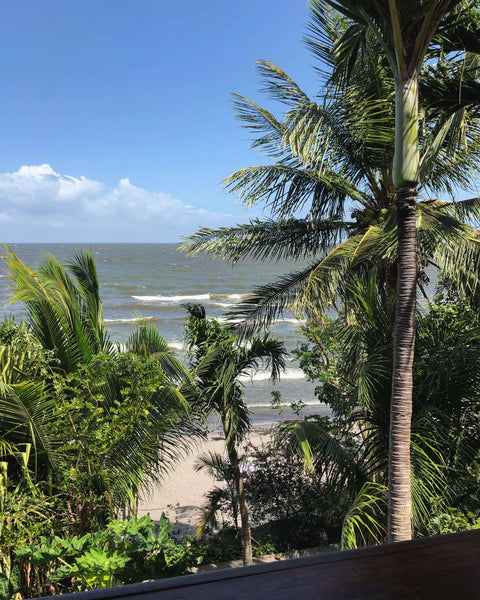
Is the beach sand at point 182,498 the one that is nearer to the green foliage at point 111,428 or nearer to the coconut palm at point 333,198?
the coconut palm at point 333,198

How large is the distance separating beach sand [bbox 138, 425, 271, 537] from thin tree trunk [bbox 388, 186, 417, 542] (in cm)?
500

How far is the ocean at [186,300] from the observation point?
50.6 ft

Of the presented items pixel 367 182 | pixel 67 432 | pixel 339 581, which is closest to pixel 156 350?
pixel 67 432

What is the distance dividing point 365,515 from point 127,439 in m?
2.22

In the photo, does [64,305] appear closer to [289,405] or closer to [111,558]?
[111,558]

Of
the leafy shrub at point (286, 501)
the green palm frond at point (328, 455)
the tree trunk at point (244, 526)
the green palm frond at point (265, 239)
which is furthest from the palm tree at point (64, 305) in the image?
the leafy shrub at point (286, 501)

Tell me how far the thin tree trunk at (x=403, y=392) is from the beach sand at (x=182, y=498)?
5.00 m

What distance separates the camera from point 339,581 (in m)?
0.70

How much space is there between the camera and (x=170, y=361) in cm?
A: 477

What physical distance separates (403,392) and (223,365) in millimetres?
2837

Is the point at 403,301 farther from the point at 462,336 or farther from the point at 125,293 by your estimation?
the point at 125,293

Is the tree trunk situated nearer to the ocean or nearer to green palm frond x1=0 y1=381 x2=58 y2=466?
the ocean

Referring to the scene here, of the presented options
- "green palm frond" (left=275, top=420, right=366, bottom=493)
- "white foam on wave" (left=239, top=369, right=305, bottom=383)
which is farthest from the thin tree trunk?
"white foam on wave" (left=239, top=369, right=305, bottom=383)

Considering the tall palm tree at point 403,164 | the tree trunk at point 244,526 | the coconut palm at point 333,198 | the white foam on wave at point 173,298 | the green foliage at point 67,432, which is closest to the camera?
the tall palm tree at point 403,164
